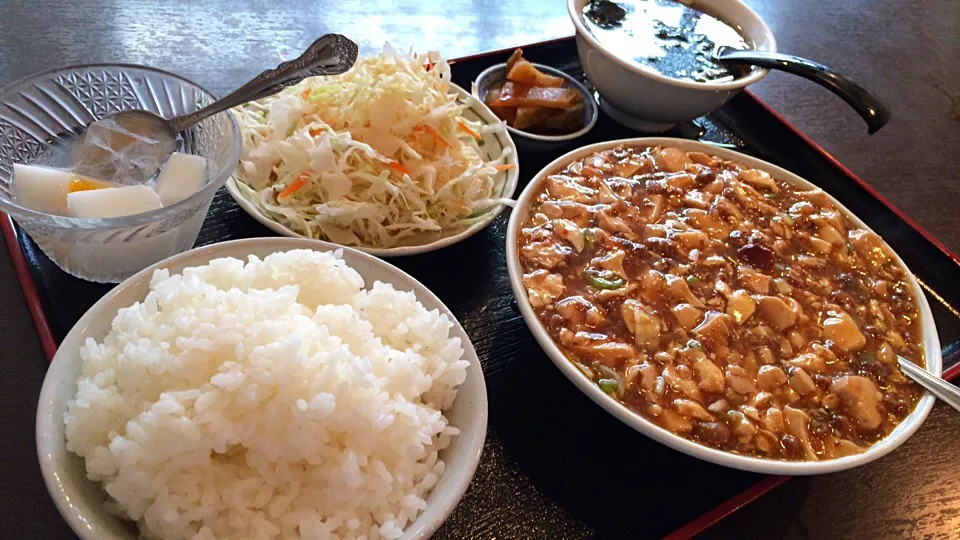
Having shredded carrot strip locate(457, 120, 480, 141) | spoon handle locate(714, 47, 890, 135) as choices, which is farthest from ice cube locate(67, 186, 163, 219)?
spoon handle locate(714, 47, 890, 135)

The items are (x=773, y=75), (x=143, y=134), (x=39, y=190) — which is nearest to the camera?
(x=39, y=190)

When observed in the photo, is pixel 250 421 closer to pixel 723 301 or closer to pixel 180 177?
pixel 180 177

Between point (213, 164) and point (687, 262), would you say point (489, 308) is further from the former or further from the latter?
point (213, 164)

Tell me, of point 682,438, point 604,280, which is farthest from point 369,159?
point 682,438

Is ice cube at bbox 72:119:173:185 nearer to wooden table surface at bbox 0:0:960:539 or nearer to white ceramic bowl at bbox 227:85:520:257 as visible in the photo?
white ceramic bowl at bbox 227:85:520:257

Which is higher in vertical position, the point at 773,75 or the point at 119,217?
the point at 119,217

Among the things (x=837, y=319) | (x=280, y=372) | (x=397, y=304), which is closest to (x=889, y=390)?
(x=837, y=319)
